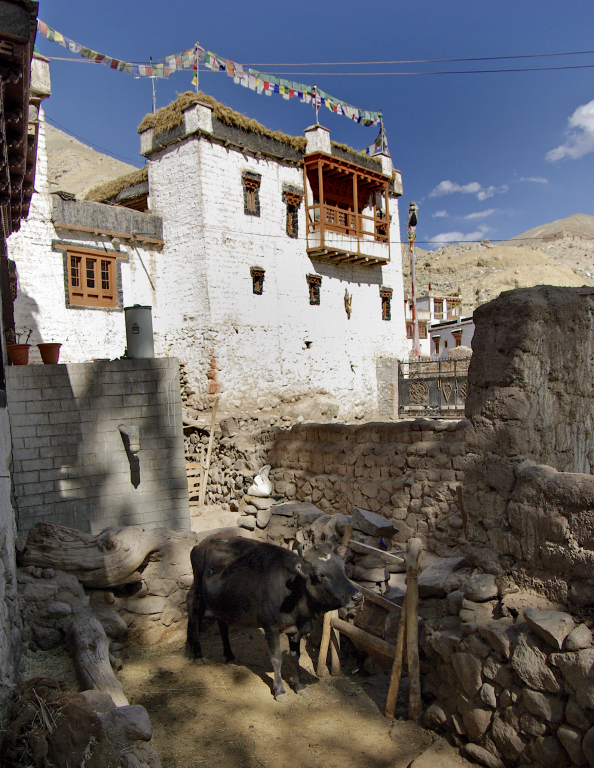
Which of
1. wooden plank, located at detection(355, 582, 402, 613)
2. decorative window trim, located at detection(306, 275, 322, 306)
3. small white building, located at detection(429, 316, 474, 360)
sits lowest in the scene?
wooden plank, located at detection(355, 582, 402, 613)

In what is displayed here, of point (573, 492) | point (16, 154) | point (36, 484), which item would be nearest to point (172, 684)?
point (36, 484)

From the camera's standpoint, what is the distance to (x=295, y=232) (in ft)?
68.1

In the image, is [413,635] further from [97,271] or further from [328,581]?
[97,271]

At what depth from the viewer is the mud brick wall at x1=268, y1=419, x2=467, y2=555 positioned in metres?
8.79

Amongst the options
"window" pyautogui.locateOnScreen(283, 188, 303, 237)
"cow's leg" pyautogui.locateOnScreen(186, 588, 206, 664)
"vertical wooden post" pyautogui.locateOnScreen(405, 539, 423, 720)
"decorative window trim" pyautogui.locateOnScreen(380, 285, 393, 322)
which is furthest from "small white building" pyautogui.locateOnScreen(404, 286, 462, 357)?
"vertical wooden post" pyautogui.locateOnScreen(405, 539, 423, 720)

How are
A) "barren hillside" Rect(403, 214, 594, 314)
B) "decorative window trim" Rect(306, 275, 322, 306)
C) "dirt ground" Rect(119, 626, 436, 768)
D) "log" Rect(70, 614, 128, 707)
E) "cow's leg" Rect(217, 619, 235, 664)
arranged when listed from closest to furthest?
"dirt ground" Rect(119, 626, 436, 768) → "log" Rect(70, 614, 128, 707) → "cow's leg" Rect(217, 619, 235, 664) → "decorative window trim" Rect(306, 275, 322, 306) → "barren hillside" Rect(403, 214, 594, 314)

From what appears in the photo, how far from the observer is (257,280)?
63.7ft

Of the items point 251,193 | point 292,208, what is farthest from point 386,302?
point 251,193

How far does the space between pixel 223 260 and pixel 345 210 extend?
254 inches

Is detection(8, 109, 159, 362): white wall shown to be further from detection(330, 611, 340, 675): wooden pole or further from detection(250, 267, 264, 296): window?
detection(330, 611, 340, 675): wooden pole

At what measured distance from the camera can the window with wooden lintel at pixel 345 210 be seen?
2088 centimetres

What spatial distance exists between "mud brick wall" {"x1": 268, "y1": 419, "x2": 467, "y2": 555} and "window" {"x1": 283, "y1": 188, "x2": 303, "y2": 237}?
10.9 meters

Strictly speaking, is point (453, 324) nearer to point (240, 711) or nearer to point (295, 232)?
point (295, 232)

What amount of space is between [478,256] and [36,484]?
6441cm
